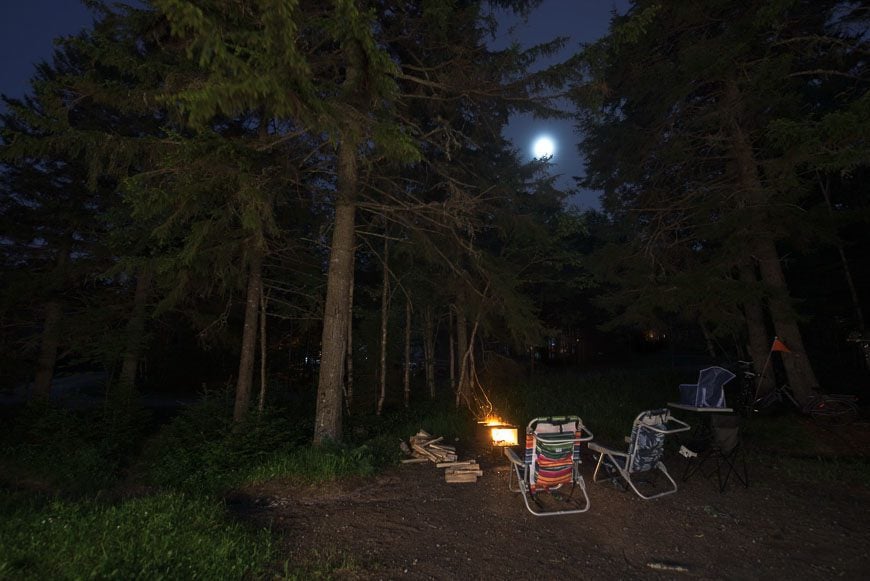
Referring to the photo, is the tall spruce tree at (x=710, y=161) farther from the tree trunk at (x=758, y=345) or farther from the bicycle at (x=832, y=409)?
the bicycle at (x=832, y=409)

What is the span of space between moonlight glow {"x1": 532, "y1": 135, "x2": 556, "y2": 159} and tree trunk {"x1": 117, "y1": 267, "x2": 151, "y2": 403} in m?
11.3

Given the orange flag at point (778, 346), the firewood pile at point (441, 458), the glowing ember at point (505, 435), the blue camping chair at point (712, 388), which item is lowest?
the firewood pile at point (441, 458)

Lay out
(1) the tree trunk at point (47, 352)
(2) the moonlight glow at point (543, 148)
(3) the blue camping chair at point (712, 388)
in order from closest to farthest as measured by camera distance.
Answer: (3) the blue camping chair at point (712, 388) < (1) the tree trunk at point (47, 352) < (2) the moonlight glow at point (543, 148)

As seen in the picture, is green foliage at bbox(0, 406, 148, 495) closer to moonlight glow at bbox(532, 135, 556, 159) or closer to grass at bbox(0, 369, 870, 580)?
grass at bbox(0, 369, 870, 580)

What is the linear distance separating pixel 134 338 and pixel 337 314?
7.55 meters

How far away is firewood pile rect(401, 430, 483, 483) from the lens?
601cm

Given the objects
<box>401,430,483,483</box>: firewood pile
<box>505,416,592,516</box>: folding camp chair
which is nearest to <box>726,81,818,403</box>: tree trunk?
<box>505,416,592,516</box>: folding camp chair

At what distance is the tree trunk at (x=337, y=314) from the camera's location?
23.5 ft

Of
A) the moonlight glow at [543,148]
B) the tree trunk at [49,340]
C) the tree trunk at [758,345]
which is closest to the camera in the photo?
the tree trunk at [758,345]

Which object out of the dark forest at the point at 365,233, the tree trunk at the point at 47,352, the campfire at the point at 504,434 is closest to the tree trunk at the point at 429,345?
the dark forest at the point at 365,233

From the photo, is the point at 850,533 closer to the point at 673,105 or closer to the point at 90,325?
the point at 673,105

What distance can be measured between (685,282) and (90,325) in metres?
15.0

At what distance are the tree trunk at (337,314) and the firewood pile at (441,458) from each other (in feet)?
4.11

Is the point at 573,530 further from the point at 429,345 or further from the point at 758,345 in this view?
the point at 429,345
